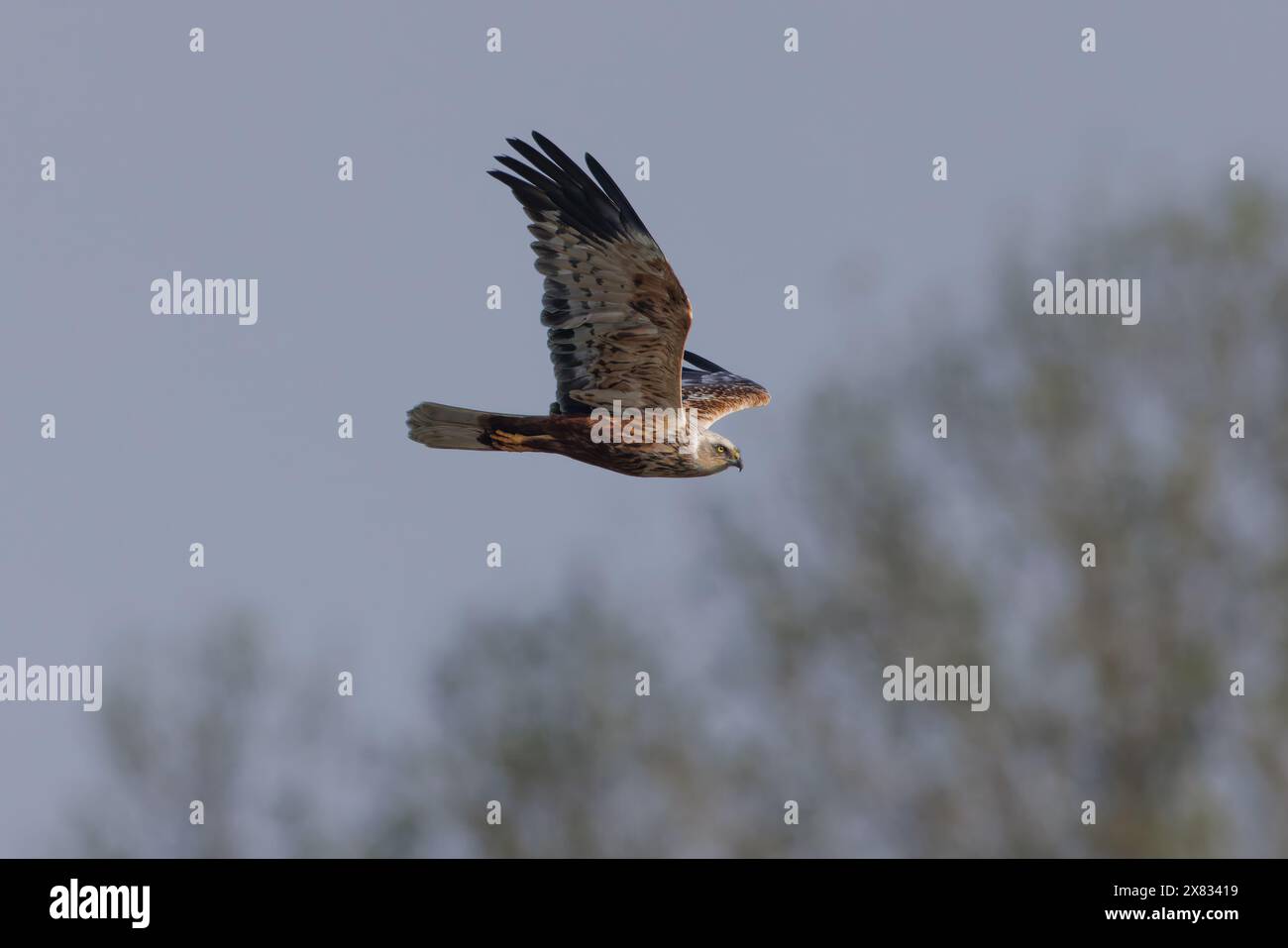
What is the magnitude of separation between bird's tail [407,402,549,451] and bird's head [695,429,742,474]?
904 millimetres

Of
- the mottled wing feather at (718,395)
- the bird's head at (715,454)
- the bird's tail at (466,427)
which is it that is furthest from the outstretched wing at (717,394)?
the bird's tail at (466,427)

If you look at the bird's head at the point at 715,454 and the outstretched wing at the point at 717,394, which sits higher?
the outstretched wing at the point at 717,394

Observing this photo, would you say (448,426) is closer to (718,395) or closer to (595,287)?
(595,287)

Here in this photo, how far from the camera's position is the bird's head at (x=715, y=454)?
11.0 metres

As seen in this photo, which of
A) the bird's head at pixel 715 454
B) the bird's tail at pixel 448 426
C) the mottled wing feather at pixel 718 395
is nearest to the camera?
the bird's tail at pixel 448 426

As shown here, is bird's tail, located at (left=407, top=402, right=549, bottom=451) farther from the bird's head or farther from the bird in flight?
the bird's head

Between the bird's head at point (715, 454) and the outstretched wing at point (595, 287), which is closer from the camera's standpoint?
the outstretched wing at point (595, 287)

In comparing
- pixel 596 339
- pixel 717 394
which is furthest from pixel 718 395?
pixel 596 339

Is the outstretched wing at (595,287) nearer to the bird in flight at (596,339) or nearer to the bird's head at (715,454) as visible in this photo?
the bird in flight at (596,339)

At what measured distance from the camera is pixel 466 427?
413 inches

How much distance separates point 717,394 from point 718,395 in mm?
25

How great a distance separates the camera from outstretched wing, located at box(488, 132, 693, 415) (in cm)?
1053

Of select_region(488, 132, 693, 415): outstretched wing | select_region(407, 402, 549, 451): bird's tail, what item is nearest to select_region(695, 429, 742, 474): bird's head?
select_region(488, 132, 693, 415): outstretched wing

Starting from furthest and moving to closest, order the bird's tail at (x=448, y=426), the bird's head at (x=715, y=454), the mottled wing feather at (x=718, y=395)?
the mottled wing feather at (x=718, y=395) → the bird's head at (x=715, y=454) → the bird's tail at (x=448, y=426)
